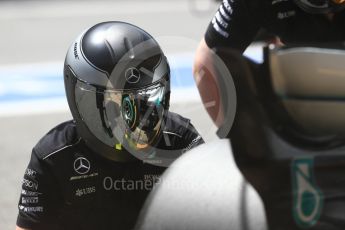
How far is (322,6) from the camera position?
9.23ft

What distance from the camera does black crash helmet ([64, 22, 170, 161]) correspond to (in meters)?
2.69

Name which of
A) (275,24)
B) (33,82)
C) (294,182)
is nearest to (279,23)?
(275,24)

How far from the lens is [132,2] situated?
1452cm

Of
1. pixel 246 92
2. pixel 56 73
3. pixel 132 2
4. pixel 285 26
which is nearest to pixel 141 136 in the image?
pixel 285 26

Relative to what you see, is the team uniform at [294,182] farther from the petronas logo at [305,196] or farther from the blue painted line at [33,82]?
the blue painted line at [33,82]

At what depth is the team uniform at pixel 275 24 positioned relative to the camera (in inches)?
112

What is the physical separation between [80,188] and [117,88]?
0.44m

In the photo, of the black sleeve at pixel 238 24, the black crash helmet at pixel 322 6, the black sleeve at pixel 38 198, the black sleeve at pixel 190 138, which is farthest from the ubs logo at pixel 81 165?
the black crash helmet at pixel 322 6

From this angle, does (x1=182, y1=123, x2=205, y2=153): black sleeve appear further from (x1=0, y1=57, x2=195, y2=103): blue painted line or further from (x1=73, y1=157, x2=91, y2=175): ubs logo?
(x1=0, y1=57, x2=195, y2=103): blue painted line

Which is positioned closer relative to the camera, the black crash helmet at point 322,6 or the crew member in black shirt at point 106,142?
the crew member in black shirt at point 106,142

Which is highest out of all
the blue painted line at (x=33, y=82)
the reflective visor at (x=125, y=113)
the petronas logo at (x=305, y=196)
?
the petronas logo at (x=305, y=196)

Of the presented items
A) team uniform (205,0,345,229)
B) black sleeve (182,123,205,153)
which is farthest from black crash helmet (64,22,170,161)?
team uniform (205,0,345,229)

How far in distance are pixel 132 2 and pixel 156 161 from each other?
39.2ft

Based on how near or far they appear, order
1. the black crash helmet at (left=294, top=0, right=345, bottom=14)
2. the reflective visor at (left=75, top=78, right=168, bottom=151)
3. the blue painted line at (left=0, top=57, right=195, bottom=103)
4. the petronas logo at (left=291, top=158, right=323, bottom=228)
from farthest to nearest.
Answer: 1. the blue painted line at (left=0, top=57, right=195, bottom=103)
2. the black crash helmet at (left=294, top=0, right=345, bottom=14)
3. the reflective visor at (left=75, top=78, right=168, bottom=151)
4. the petronas logo at (left=291, top=158, right=323, bottom=228)
